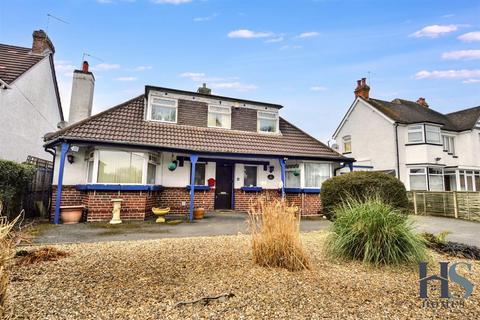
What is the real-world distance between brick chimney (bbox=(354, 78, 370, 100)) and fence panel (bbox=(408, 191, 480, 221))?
31.2 ft

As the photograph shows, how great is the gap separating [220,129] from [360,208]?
29.3ft

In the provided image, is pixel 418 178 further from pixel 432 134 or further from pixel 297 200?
pixel 297 200

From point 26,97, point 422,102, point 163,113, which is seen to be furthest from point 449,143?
point 26,97

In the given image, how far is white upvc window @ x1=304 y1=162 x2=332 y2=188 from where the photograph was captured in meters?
12.4

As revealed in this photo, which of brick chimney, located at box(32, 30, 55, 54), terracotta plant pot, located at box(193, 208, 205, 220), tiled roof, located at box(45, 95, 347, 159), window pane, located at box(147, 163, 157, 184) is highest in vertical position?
brick chimney, located at box(32, 30, 55, 54)

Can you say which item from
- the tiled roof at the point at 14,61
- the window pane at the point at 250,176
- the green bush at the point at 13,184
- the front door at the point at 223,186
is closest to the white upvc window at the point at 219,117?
the front door at the point at 223,186

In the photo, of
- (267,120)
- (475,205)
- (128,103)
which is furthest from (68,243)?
(475,205)

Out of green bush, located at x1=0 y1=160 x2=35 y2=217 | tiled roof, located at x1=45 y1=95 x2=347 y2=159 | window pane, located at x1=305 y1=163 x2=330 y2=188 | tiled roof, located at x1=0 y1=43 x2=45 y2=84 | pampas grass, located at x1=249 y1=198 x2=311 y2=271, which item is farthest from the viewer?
window pane, located at x1=305 y1=163 x2=330 y2=188

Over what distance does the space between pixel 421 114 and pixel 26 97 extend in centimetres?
2571

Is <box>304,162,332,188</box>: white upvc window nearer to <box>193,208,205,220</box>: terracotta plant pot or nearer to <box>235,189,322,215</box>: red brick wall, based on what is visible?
<box>235,189,322,215</box>: red brick wall

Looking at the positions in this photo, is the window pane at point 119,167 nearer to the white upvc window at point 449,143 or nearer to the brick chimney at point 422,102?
the white upvc window at point 449,143

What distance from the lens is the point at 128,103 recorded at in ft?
39.7

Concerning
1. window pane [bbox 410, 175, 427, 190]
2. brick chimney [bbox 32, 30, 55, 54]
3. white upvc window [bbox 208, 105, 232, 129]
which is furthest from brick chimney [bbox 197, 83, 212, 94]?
window pane [bbox 410, 175, 427, 190]

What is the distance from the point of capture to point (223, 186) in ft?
39.7
